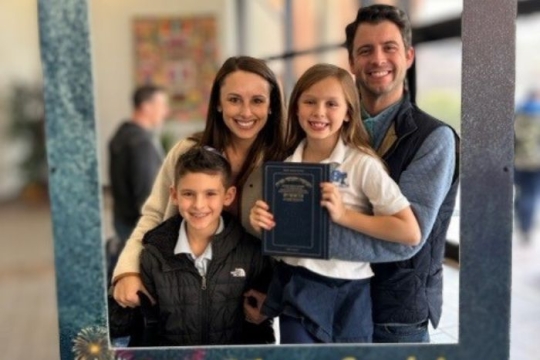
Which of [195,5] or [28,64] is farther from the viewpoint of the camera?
[28,64]

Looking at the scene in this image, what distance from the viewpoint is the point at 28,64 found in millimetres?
7637

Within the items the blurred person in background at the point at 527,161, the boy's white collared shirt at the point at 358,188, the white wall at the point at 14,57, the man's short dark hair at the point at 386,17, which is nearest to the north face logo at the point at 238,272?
the boy's white collared shirt at the point at 358,188

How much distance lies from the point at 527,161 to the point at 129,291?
400 centimetres

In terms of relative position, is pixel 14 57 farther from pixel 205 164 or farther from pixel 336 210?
pixel 336 210

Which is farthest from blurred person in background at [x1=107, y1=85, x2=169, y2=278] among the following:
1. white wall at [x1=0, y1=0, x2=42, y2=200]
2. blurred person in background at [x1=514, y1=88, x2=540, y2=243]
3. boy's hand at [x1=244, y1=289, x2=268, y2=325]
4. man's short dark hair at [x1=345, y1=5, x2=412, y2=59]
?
white wall at [x1=0, y1=0, x2=42, y2=200]

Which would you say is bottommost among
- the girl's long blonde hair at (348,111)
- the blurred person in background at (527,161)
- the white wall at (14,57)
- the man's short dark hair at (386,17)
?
the blurred person in background at (527,161)

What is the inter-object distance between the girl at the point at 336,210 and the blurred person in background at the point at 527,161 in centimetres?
328

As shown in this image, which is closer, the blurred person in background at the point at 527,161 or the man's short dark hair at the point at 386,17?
the man's short dark hair at the point at 386,17

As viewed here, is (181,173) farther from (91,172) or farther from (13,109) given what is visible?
(13,109)

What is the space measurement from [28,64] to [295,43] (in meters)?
5.11

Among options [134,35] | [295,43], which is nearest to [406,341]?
[295,43]

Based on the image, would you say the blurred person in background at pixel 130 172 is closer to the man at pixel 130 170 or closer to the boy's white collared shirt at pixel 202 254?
the man at pixel 130 170

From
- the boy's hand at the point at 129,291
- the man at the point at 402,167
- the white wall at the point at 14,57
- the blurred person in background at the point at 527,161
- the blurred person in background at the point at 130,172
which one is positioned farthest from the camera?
the white wall at the point at 14,57

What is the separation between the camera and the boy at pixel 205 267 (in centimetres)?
111
